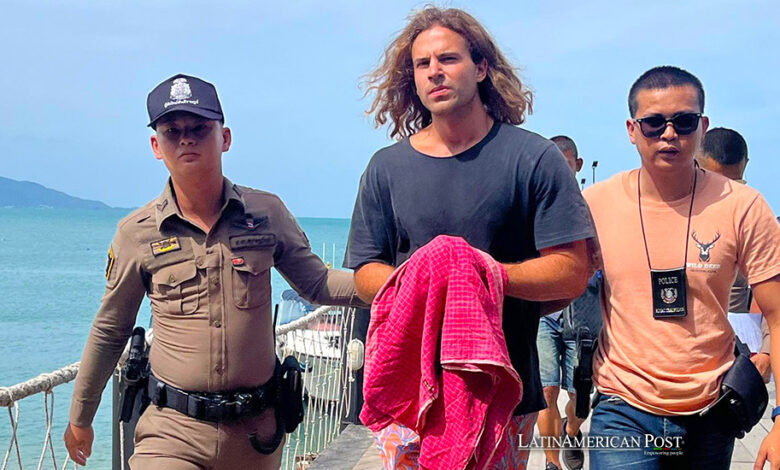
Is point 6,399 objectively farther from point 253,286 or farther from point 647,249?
point 647,249

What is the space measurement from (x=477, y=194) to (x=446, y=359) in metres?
0.57

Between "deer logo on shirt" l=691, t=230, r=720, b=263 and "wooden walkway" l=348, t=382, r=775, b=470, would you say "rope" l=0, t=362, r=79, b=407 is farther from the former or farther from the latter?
"deer logo on shirt" l=691, t=230, r=720, b=263

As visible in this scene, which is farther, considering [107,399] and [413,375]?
[107,399]

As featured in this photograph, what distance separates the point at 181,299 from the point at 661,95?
199 cm

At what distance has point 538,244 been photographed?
2854mm

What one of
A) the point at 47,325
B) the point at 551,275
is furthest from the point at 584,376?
the point at 47,325

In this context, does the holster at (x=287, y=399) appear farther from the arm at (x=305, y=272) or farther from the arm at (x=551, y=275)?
the arm at (x=551, y=275)

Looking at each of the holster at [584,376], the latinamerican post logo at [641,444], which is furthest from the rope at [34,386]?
the holster at [584,376]

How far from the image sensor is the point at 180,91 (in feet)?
11.8

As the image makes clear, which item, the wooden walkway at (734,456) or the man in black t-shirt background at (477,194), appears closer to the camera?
the man in black t-shirt background at (477,194)

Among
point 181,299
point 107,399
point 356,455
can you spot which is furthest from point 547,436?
point 107,399

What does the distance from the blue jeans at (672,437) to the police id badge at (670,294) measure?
36 cm

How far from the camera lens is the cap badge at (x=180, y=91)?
3576 millimetres

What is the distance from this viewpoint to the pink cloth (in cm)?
261
